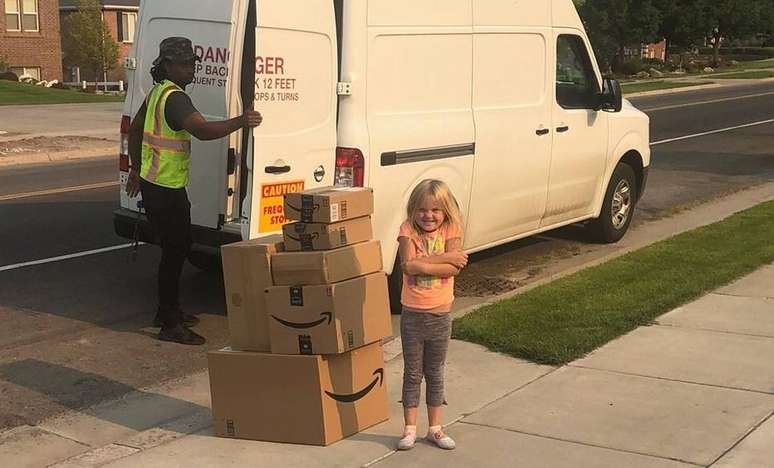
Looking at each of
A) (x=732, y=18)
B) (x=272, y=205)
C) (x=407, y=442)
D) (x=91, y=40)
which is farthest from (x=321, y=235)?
(x=732, y=18)

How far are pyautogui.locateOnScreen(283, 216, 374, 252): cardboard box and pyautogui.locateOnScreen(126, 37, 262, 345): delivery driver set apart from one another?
1472mm

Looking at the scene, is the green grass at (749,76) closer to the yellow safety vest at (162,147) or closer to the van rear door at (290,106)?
the van rear door at (290,106)

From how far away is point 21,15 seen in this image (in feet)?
150

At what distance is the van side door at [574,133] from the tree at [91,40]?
44.2 m

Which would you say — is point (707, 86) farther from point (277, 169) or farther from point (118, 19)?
point (277, 169)

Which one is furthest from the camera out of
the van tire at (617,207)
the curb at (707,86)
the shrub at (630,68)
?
the shrub at (630,68)

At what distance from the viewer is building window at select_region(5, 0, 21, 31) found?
4509 cm

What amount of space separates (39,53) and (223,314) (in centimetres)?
4239

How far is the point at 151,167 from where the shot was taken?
6.65 m

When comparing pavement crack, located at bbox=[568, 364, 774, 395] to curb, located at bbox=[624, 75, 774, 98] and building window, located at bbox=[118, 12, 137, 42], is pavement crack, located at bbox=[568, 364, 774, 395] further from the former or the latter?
building window, located at bbox=[118, 12, 137, 42]

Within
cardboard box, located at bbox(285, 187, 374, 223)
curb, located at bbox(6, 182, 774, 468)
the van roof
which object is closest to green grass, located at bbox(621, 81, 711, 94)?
curb, located at bbox(6, 182, 774, 468)

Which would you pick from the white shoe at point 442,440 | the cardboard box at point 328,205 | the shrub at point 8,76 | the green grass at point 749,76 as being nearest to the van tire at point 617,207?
the cardboard box at point 328,205

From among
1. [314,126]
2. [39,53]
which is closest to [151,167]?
[314,126]

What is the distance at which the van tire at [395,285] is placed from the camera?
7.39m
